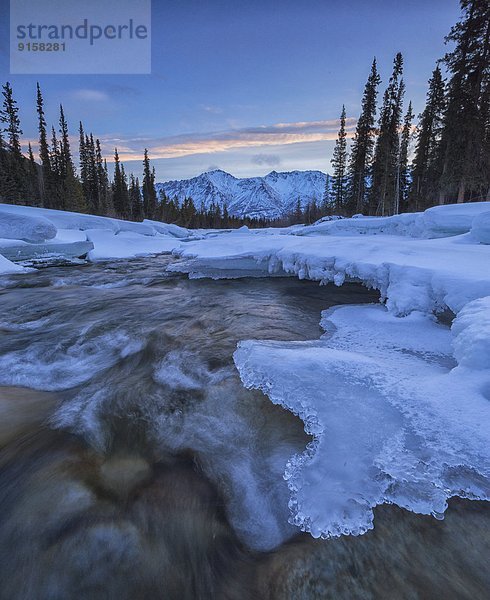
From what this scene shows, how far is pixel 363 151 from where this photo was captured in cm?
3081

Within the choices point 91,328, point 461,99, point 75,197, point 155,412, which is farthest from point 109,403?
point 75,197

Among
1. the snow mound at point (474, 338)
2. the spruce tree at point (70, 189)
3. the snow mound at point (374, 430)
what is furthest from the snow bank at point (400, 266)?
the spruce tree at point (70, 189)

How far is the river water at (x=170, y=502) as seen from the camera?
5.02 ft

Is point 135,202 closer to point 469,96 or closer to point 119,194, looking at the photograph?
point 119,194

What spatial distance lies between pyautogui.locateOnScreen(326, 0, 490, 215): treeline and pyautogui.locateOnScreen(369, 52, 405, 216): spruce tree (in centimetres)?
7

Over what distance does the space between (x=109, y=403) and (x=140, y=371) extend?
62 cm

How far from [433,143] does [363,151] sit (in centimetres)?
725

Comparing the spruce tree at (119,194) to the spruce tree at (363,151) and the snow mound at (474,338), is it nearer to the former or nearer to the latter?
the spruce tree at (363,151)

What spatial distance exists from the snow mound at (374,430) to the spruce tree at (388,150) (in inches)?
1086

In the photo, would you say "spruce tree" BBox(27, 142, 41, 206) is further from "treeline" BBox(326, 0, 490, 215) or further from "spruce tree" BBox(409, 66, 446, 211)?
"spruce tree" BBox(409, 66, 446, 211)

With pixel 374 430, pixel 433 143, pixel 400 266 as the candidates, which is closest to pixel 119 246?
pixel 400 266

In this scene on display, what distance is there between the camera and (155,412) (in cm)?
286

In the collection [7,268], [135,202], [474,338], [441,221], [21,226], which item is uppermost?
[135,202]

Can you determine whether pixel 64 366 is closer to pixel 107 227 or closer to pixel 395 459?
pixel 395 459
